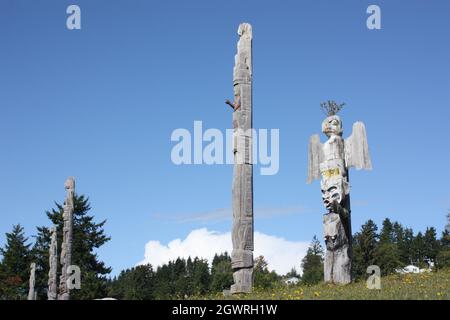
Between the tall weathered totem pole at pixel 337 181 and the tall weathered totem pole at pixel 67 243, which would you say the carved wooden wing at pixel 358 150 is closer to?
the tall weathered totem pole at pixel 337 181

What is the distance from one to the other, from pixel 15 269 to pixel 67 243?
31216mm

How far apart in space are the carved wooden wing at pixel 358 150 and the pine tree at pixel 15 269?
42.4 metres

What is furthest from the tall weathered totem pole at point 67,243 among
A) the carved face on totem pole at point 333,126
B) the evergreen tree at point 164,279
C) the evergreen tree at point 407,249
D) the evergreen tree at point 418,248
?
the evergreen tree at point 418,248

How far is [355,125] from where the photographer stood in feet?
58.2

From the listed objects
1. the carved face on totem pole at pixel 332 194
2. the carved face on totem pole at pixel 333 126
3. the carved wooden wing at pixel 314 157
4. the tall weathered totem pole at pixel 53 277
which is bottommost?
the tall weathered totem pole at pixel 53 277

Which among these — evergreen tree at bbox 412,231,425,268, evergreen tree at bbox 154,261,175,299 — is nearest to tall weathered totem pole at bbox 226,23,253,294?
evergreen tree at bbox 154,261,175,299

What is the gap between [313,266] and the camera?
222 feet

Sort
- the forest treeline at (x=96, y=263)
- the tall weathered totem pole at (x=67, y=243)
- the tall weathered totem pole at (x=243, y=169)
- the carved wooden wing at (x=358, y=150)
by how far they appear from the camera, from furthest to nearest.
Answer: the forest treeline at (x=96, y=263)
the tall weathered totem pole at (x=67, y=243)
the carved wooden wing at (x=358, y=150)
the tall weathered totem pole at (x=243, y=169)

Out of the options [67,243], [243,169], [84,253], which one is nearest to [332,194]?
[243,169]

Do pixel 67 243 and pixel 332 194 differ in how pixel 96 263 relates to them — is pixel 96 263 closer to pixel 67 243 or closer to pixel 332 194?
pixel 67 243

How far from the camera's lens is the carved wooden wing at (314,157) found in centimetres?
1852

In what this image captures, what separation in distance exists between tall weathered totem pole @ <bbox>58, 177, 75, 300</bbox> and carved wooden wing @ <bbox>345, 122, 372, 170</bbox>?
A: 1576 cm
